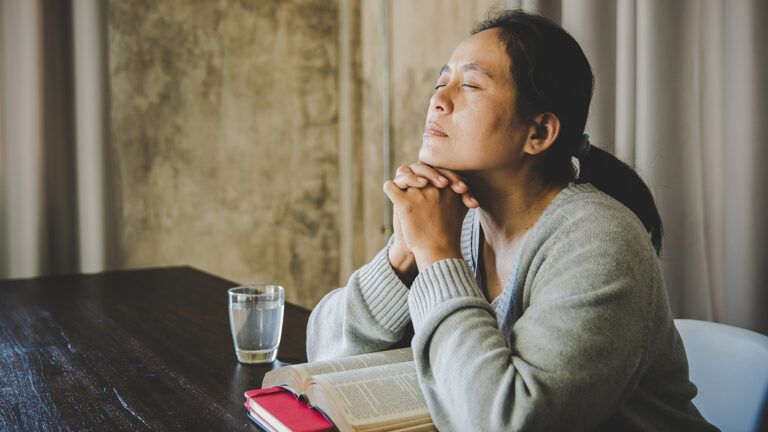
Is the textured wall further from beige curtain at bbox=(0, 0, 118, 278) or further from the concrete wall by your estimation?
beige curtain at bbox=(0, 0, 118, 278)

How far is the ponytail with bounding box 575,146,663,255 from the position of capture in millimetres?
1062

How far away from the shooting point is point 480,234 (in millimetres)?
1200

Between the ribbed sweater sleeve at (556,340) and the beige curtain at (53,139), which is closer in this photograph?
the ribbed sweater sleeve at (556,340)

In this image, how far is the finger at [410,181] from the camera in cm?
108

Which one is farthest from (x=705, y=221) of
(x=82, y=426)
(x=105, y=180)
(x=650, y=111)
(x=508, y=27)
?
(x=105, y=180)

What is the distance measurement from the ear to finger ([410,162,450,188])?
0.14 meters

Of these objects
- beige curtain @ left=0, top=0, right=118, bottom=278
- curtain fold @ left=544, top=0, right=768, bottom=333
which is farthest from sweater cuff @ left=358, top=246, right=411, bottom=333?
beige curtain @ left=0, top=0, right=118, bottom=278

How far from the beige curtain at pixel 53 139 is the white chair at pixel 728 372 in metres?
2.31

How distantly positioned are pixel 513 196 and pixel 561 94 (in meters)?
0.18

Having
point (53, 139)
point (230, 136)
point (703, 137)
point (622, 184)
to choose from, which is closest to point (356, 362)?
point (622, 184)

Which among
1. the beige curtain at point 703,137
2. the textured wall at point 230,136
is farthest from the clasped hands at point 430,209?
the textured wall at point 230,136

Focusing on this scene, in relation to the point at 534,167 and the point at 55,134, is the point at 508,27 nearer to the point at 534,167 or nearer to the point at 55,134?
the point at 534,167

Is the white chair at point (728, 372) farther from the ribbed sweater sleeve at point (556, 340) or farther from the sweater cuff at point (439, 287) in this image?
the sweater cuff at point (439, 287)

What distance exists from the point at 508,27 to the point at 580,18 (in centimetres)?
77
